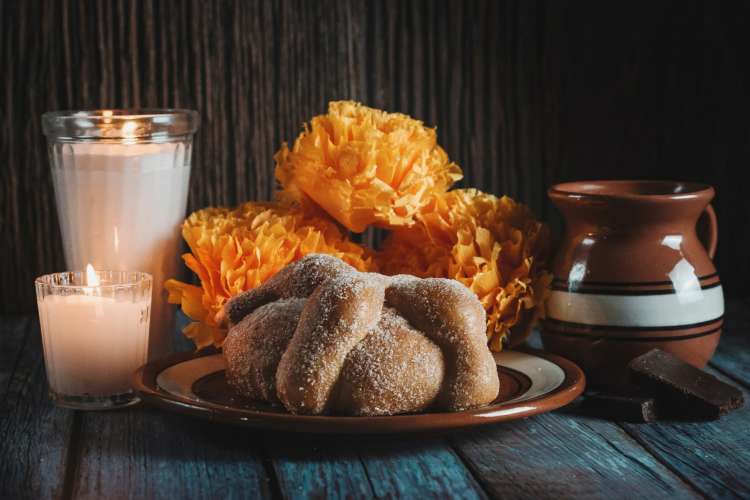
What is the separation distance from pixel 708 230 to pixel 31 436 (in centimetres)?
68

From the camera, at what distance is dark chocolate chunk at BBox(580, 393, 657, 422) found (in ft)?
2.78

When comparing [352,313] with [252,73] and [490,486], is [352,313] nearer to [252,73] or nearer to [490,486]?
[490,486]

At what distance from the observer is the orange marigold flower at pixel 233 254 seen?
0.97m

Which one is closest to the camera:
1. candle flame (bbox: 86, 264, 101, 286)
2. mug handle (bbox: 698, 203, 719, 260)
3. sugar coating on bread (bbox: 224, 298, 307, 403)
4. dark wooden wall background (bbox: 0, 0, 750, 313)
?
sugar coating on bread (bbox: 224, 298, 307, 403)

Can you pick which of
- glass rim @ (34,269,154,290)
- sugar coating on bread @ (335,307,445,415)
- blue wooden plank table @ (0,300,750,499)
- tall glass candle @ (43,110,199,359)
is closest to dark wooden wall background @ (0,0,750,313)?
tall glass candle @ (43,110,199,359)

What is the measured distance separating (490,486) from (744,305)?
30.8 inches

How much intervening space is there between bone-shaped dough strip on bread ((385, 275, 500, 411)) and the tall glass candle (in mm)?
337

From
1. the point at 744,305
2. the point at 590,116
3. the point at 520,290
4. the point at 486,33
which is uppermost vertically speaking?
the point at 486,33

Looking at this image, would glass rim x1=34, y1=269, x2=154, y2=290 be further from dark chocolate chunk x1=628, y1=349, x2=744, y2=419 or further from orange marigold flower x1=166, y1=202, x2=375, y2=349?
dark chocolate chunk x1=628, y1=349, x2=744, y2=419

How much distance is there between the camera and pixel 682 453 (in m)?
0.78

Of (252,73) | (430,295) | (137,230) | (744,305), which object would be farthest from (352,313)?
(744,305)

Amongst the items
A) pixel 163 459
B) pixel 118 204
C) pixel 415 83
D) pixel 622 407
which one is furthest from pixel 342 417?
pixel 415 83

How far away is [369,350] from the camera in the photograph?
765mm

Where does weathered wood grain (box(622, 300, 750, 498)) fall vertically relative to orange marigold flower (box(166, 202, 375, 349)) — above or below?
below
